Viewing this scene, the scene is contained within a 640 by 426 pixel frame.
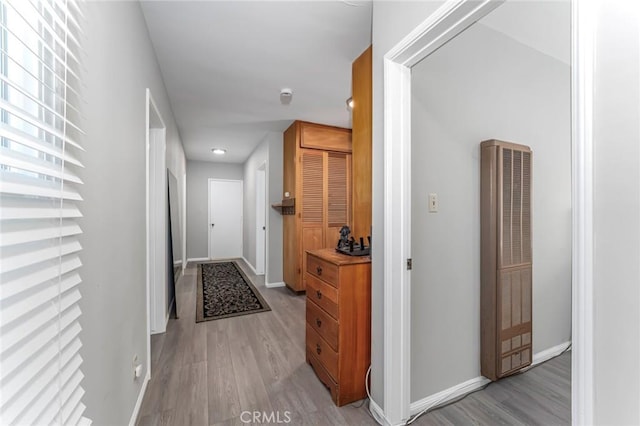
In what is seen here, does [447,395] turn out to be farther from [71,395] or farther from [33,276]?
[33,276]

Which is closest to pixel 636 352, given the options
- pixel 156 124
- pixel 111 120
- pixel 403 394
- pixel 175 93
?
pixel 403 394

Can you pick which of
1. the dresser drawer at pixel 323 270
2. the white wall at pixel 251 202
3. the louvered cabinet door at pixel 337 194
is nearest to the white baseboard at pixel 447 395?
the dresser drawer at pixel 323 270

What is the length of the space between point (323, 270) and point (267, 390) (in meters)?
0.90

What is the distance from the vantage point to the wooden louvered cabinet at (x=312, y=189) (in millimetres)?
3859

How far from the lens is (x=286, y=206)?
4.04 meters

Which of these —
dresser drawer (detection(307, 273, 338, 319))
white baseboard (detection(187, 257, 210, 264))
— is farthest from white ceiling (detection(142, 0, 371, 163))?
white baseboard (detection(187, 257, 210, 264))

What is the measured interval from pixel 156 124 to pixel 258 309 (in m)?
2.31

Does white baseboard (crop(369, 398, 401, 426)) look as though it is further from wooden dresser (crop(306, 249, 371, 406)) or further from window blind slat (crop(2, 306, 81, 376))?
window blind slat (crop(2, 306, 81, 376))

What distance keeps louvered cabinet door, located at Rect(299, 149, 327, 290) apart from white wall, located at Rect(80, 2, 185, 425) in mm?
2273

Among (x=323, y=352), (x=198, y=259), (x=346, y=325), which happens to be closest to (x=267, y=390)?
(x=323, y=352)

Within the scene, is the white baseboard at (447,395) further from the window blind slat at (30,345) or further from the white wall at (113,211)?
the window blind slat at (30,345)

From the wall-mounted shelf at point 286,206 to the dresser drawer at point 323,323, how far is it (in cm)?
197

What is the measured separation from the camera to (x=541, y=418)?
5.24 ft

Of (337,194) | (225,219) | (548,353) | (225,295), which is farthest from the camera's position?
(225,219)
